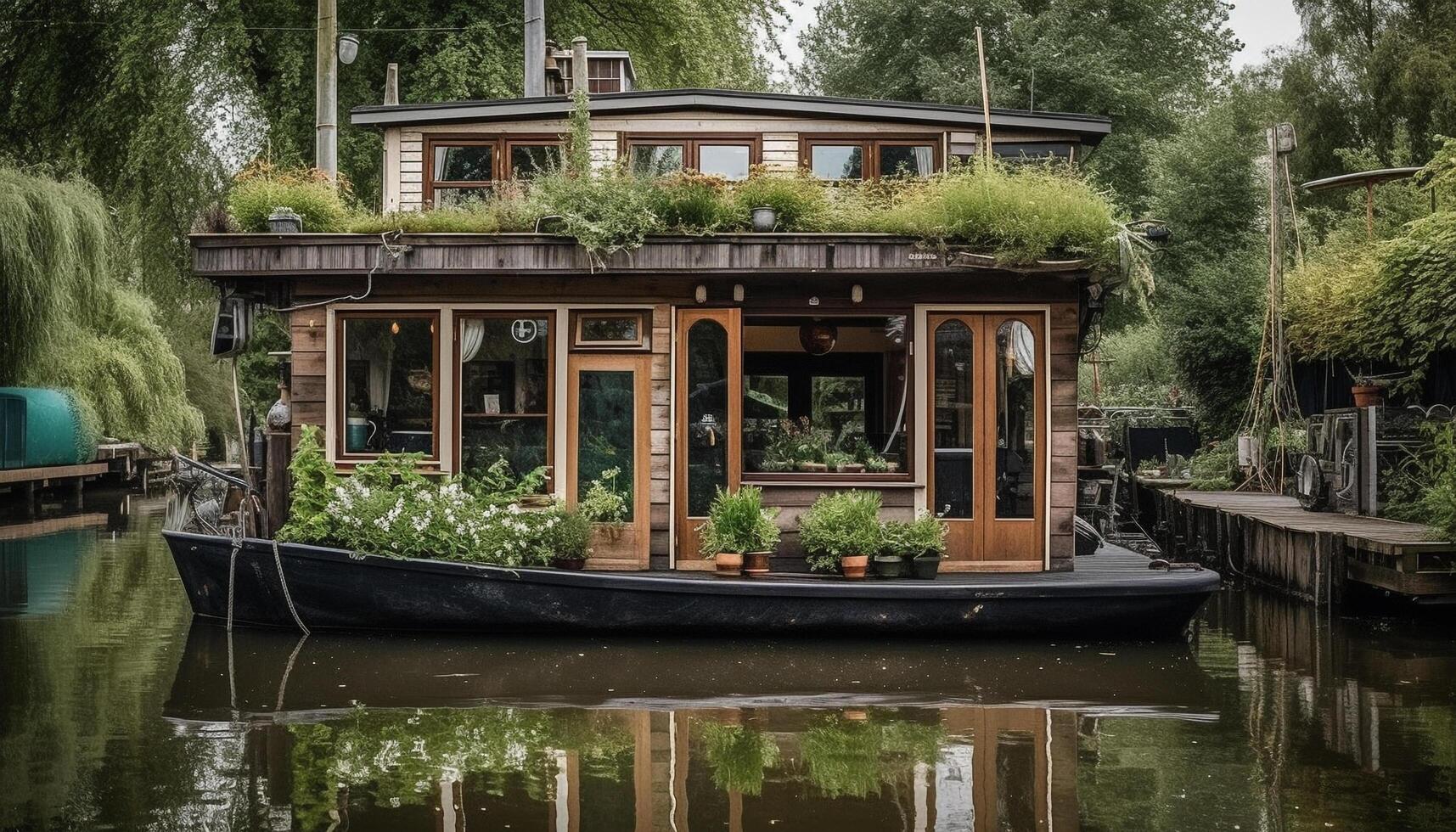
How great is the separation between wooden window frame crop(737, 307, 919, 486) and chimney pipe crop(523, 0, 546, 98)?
8.02 m

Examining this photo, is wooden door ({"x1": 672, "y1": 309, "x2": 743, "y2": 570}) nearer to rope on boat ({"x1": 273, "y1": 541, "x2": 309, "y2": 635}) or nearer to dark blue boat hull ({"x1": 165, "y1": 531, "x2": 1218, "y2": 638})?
dark blue boat hull ({"x1": 165, "y1": 531, "x2": 1218, "y2": 638})

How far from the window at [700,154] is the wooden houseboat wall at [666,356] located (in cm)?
299

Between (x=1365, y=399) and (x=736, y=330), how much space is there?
825 centimetres

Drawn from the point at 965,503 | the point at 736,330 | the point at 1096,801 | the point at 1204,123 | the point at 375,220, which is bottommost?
the point at 1096,801

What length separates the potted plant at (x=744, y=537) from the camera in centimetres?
1298

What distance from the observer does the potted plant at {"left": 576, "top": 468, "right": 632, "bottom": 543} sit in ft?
44.4

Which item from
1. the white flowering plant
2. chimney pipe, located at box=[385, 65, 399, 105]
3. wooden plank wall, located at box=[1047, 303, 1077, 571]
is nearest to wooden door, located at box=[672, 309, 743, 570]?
the white flowering plant

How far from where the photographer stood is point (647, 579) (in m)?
12.6

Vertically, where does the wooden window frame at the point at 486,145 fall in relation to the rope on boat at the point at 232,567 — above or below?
above

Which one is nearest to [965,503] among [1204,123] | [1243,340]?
[1243,340]

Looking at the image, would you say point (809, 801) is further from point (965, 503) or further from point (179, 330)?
point (179, 330)

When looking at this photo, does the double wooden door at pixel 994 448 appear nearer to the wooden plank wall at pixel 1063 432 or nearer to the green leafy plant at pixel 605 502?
the wooden plank wall at pixel 1063 432

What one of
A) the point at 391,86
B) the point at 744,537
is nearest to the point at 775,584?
the point at 744,537

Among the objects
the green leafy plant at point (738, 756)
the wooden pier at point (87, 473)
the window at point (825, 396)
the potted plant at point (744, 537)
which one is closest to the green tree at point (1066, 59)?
the wooden pier at point (87, 473)
